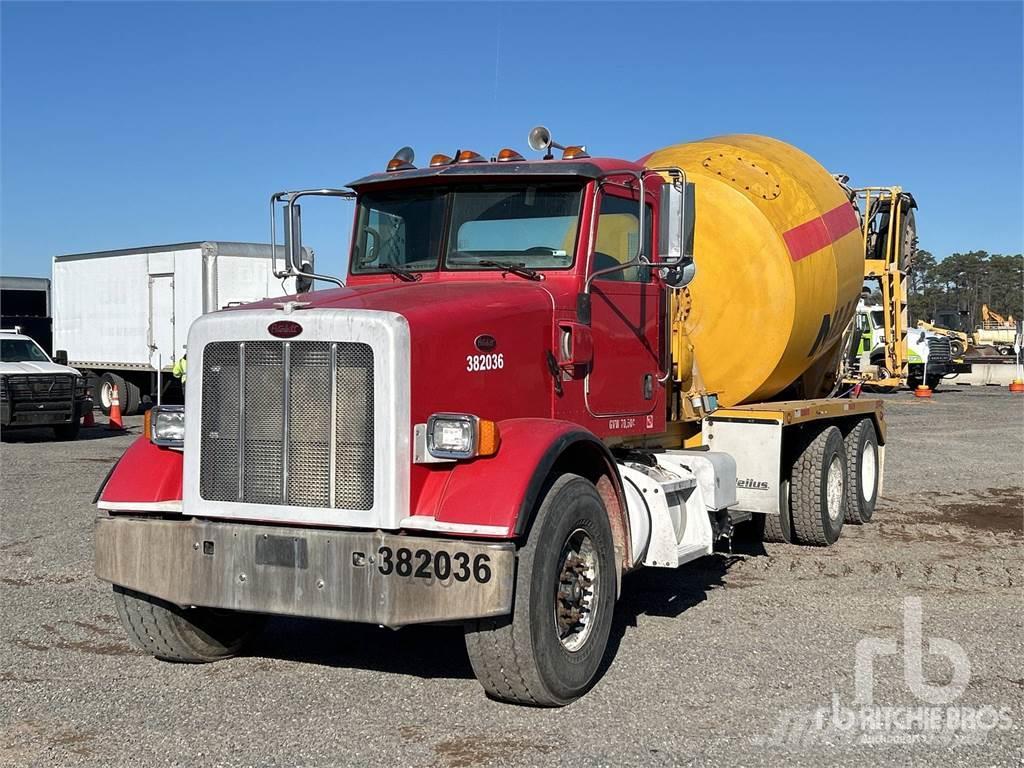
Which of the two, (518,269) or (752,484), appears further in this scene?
(752,484)

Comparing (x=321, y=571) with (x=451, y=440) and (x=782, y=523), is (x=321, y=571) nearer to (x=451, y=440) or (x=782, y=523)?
(x=451, y=440)

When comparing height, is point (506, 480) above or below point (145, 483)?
above

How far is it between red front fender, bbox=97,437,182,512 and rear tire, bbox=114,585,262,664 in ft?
1.52

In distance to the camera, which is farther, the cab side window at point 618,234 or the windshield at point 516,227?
the cab side window at point 618,234

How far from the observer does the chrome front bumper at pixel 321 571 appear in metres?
4.90

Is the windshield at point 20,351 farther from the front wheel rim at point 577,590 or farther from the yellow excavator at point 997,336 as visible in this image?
the yellow excavator at point 997,336

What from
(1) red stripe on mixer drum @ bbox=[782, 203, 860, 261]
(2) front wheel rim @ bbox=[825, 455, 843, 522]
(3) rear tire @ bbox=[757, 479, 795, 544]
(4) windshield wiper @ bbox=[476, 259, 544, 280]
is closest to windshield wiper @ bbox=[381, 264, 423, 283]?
(4) windshield wiper @ bbox=[476, 259, 544, 280]

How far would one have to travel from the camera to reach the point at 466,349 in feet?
18.1

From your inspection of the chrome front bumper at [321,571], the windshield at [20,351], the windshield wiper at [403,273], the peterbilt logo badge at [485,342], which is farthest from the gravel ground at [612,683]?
the windshield at [20,351]

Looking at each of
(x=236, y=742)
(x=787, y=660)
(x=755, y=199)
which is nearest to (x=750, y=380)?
(x=755, y=199)

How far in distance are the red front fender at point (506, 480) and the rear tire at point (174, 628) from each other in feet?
4.79

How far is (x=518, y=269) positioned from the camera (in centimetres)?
638

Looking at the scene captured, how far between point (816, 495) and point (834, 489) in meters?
0.55

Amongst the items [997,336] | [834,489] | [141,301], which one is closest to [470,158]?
[834,489]
